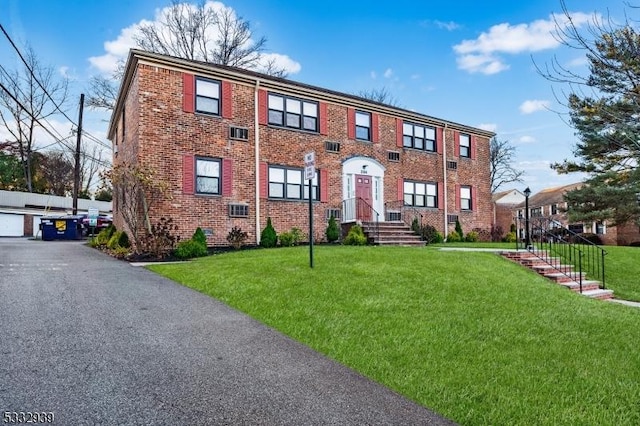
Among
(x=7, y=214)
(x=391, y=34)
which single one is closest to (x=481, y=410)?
(x=391, y=34)

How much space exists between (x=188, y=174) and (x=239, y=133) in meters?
2.37

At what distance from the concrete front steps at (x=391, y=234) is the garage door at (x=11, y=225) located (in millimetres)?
28758

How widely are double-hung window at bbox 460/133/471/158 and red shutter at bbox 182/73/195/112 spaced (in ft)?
45.0

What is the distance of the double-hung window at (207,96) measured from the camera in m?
14.0

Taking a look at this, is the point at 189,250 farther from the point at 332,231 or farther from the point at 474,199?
the point at 474,199

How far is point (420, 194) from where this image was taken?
760 inches

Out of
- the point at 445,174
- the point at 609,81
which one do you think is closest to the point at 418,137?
the point at 445,174

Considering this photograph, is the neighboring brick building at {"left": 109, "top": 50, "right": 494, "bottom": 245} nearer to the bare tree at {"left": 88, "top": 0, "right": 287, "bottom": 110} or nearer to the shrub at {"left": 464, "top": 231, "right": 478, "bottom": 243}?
the shrub at {"left": 464, "top": 231, "right": 478, "bottom": 243}

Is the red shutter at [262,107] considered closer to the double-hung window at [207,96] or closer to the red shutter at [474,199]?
the double-hung window at [207,96]

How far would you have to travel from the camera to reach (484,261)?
10.1 metres

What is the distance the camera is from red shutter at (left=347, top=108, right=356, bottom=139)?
17.4 meters

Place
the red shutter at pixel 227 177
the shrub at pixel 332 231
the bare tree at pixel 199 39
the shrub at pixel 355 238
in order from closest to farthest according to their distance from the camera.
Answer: the red shutter at pixel 227 177 → the shrub at pixel 355 238 → the shrub at pixel 332 231 → the bare tree at pixel 199 39

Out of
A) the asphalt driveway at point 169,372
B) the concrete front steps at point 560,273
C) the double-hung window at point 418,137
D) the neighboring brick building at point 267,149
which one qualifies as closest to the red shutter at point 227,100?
the neighboring brick building at point 267,149

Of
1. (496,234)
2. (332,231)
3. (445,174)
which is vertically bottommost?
(496,234)
